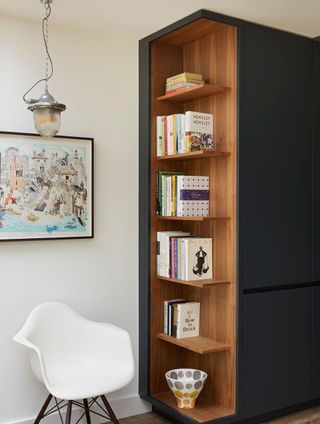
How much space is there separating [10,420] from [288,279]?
1.95 metres

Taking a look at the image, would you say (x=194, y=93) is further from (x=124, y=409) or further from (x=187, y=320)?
(x=124, y=409)

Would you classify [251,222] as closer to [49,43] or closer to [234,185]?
[234,185]

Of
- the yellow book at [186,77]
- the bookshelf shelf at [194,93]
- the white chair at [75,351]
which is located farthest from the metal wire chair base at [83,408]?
the yellow book at [186,77]

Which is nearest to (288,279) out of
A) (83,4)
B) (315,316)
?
(315,316)

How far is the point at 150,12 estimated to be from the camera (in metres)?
3.31

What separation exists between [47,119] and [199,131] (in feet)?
3.29

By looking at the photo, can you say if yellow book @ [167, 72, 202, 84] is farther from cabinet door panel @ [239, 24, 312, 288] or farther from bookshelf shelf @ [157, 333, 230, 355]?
bookshelf shelf @ [157, 333, 230, 355]

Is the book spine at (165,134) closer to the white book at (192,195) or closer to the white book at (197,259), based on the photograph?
the white book at (192,195)

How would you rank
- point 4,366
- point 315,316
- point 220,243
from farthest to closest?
point 315,316
point 220,243
point 4,366

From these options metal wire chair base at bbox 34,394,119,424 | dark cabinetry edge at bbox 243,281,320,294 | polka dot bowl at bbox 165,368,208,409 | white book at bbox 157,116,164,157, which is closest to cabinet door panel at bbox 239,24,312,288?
dark cabinetry edge at bbox 243,281,320,294

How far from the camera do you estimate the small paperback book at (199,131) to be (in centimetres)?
349

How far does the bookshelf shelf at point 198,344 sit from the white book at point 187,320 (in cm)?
4

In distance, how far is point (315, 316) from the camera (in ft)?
12.7

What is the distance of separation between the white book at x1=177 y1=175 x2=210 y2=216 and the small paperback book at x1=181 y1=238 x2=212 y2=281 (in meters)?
0.18
